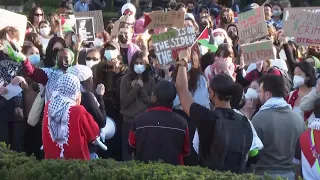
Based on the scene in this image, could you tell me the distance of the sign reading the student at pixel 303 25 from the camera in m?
9.65

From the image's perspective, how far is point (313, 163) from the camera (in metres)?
5.94

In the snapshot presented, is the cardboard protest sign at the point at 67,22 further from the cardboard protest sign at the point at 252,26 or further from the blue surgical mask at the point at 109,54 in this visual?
the cardboard protest sign at the point at 252,26

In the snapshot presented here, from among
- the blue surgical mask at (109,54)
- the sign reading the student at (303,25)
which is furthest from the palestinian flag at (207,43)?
the blue surgical mask at (109,54)

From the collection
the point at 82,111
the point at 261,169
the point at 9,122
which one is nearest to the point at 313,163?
the point at 261,169

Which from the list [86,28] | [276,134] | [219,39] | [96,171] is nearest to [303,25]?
[219,39]

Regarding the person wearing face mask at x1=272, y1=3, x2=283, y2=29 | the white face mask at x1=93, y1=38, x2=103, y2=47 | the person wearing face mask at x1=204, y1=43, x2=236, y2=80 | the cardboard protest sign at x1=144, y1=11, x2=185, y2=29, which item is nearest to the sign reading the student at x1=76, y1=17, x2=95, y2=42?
the white face mask at x1=93, y1=38, x2=103, y2=47

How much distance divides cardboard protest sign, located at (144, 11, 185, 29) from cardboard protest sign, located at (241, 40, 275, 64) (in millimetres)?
1151

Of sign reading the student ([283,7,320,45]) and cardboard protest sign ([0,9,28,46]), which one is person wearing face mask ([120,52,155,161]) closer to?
cardboard protest sign ([0,9,28,46])

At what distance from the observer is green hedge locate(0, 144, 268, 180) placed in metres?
5.25

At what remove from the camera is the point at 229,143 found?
18.9ft

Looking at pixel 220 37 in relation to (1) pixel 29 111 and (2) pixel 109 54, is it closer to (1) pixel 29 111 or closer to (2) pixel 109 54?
(2) pixel 109 54

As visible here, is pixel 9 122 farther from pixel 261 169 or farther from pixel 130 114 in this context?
pixel 261 169

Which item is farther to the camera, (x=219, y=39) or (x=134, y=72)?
(x=219, y=39)

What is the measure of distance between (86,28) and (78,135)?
18.4 ft
